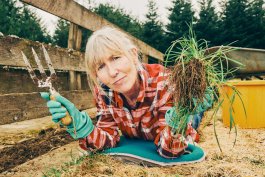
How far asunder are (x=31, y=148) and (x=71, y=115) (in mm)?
844

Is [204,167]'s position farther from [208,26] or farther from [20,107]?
[208,26]

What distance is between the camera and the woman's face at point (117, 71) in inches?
68.2

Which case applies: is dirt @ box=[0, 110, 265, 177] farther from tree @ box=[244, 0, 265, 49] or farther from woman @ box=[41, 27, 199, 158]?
tree @ box=[244, 0, 265, 49]

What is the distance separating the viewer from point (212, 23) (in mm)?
22531

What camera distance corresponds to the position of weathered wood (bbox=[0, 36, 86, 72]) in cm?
195

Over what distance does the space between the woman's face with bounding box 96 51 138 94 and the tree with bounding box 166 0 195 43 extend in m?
20.8

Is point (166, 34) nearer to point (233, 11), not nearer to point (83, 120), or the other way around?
point (233, 11)

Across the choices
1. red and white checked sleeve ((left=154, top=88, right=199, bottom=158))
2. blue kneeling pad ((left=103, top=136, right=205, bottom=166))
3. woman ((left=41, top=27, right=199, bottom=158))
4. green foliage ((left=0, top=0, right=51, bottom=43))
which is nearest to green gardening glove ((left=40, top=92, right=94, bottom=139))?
woman ((left=41, top=27, right=199, bottom=158))

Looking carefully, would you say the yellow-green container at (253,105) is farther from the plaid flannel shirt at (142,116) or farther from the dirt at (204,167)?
the plaid flannel shirt at (142,116)

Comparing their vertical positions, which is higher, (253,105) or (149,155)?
(253,105)

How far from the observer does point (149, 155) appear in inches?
75.3

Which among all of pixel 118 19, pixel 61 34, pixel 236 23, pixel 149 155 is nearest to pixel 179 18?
pixel 236 23

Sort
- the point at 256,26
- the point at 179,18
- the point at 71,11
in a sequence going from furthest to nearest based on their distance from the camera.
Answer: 1. the point at 179,18
2. the point at 256,26
3. the point at 71,11

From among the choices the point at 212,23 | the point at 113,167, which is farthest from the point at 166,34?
the point at 113,167
